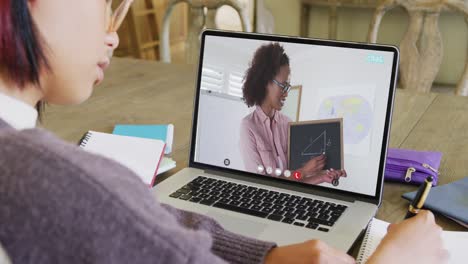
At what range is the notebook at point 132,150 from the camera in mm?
1080

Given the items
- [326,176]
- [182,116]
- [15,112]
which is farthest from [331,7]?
[15,112]

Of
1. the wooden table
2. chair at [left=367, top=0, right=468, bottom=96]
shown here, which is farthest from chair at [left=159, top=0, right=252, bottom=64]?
chair at [left=367, top=0, right=468, bottom=96]

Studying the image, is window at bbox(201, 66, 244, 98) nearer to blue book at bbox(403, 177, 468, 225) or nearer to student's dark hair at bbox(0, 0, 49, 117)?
blue book at bbox(403, 177, 468, 225)

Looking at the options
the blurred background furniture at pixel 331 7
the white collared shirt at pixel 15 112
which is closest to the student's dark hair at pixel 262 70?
the white collared shirt at pixel 15 112

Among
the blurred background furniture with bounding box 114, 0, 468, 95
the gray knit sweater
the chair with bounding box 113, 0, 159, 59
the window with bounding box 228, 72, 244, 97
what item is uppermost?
the gray knit sweater

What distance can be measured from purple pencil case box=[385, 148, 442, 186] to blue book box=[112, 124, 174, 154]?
1.52ft

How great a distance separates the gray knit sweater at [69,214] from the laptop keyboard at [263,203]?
0.46 meters

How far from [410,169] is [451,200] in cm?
12

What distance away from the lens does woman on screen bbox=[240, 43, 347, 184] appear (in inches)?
41.7

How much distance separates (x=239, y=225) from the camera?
923mm

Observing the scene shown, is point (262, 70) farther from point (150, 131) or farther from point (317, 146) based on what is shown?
point (150, 131)

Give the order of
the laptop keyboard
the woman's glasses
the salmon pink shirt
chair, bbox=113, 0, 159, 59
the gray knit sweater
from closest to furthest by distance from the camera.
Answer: the gray knit sweater, the woman's glasses, the laptop keyboard, the salmon pink shirt, chair, bbox=113, 0, 159, 59

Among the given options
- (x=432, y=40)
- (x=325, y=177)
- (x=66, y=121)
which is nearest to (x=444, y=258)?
(x=325, y=177)

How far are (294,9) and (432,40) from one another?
7.42 ft
